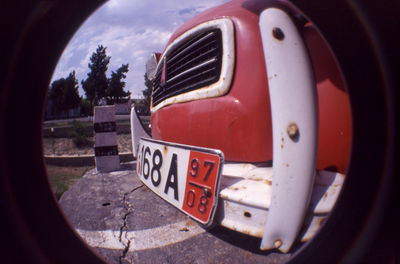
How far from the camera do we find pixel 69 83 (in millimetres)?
25109

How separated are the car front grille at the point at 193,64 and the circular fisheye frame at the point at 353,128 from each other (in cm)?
51

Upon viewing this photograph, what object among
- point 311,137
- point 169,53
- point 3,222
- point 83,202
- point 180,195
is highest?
point 169,53

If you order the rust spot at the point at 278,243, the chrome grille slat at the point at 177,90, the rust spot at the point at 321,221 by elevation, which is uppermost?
the chrome grille slat at the point at 177,90

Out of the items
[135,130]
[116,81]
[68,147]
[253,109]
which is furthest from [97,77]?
[253,109]

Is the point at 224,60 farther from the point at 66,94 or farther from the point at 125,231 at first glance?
the point at 66,94

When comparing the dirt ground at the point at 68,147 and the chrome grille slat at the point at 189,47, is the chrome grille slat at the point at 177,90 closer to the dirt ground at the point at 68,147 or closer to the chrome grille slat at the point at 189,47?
the chrome grille slat at the point at 189,47

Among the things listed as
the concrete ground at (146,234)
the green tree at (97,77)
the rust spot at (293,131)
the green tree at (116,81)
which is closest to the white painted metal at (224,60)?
the rust spot at (293,131)

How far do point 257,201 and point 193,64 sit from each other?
2.70ft

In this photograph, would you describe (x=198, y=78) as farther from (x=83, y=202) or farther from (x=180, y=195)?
(x=83, y=202)

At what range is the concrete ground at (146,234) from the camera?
1.01 m

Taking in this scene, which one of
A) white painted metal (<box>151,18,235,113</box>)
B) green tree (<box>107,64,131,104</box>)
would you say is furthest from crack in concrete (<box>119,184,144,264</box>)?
green tree (<box>107,64,131,104</box>)

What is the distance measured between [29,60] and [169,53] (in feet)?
3.32

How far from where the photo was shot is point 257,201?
0.71 m

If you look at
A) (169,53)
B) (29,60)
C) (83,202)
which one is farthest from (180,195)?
(83,202)
